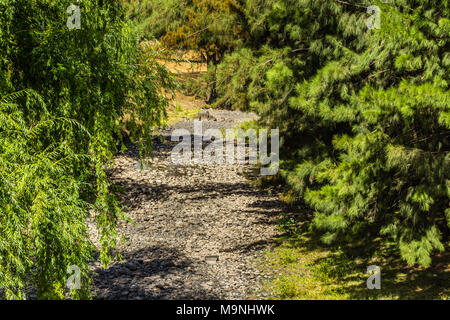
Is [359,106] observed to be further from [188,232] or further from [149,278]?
[188,232]

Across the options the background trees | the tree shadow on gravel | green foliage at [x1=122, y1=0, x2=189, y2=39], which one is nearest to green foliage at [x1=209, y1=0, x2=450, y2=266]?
the background trees

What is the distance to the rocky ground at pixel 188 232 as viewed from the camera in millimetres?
9812

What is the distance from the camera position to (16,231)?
502cm

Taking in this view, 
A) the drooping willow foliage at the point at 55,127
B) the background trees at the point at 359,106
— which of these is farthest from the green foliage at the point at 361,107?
the drooping willow foliage at the point at 55,127

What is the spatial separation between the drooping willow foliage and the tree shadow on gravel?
2.97 m

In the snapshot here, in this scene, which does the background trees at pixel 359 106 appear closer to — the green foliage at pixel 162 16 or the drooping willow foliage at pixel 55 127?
the drooping willow foliage at pixel 55 127

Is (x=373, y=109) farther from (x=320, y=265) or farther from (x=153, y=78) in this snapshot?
(x=320, y=265)

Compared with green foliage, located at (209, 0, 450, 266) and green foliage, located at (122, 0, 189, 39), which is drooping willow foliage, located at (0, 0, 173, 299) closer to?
green foliage, located at (209, 0, 450, 266)

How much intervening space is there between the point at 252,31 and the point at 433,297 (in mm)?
7817

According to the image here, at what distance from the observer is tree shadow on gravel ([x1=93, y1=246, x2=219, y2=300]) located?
9281 mm

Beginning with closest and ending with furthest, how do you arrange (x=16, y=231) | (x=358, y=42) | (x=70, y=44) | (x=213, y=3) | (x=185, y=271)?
(x=16, y=231) < (x=70, y=44) < (x=358, y=42) < (x=185, y=271) < (x=213, y=3)

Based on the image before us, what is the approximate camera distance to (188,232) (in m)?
13.2

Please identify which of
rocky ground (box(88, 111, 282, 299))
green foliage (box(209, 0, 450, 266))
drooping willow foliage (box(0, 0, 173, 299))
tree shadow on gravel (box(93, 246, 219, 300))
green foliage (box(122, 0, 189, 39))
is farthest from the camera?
green foliage (box(122, 0, 189, 39))
